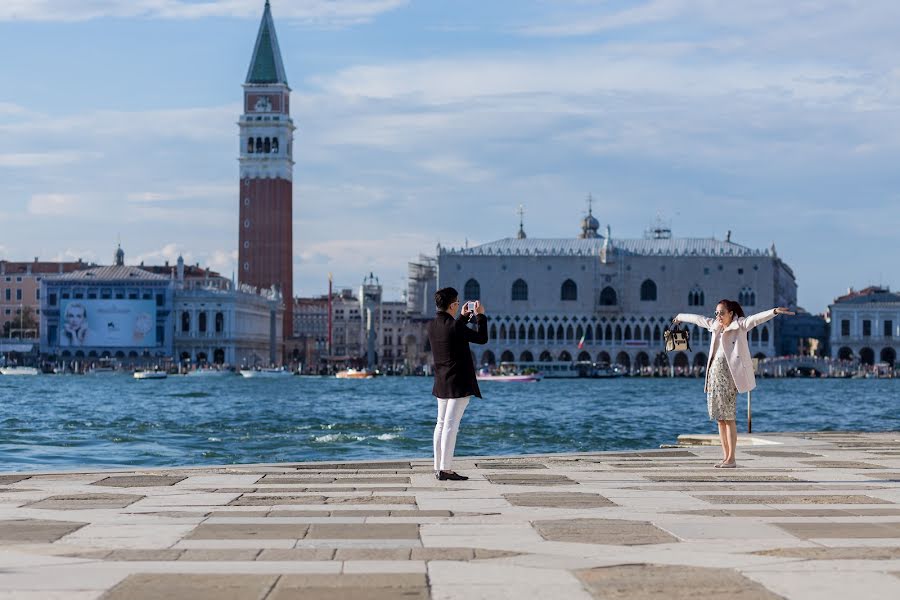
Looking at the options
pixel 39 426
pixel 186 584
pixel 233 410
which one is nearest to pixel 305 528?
A: pixel 186 584

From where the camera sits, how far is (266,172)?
141 meters

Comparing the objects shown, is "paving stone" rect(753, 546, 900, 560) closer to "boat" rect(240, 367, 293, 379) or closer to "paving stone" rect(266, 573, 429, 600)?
"paving stone" rect(266, 573, 429, 600)

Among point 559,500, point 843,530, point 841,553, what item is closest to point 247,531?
point 559,500

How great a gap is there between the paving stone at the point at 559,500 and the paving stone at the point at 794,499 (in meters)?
0.70

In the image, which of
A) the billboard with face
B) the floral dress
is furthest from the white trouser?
the billboard with face

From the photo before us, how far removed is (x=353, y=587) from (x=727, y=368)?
7250 mm

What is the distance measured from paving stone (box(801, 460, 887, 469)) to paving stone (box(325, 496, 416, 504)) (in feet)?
14.8

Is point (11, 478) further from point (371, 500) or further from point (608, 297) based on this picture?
point (608, 297)

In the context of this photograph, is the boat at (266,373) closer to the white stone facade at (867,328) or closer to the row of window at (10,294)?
the row of window at (10,294)

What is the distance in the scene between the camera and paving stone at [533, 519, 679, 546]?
733 centimetres

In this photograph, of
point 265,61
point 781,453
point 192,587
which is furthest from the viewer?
point 265,61

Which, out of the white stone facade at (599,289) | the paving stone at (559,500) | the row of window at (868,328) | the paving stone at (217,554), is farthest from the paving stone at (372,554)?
the row of window at (868,328)

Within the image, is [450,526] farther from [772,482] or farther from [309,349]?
[309,349]

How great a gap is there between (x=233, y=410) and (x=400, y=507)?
39244mm
